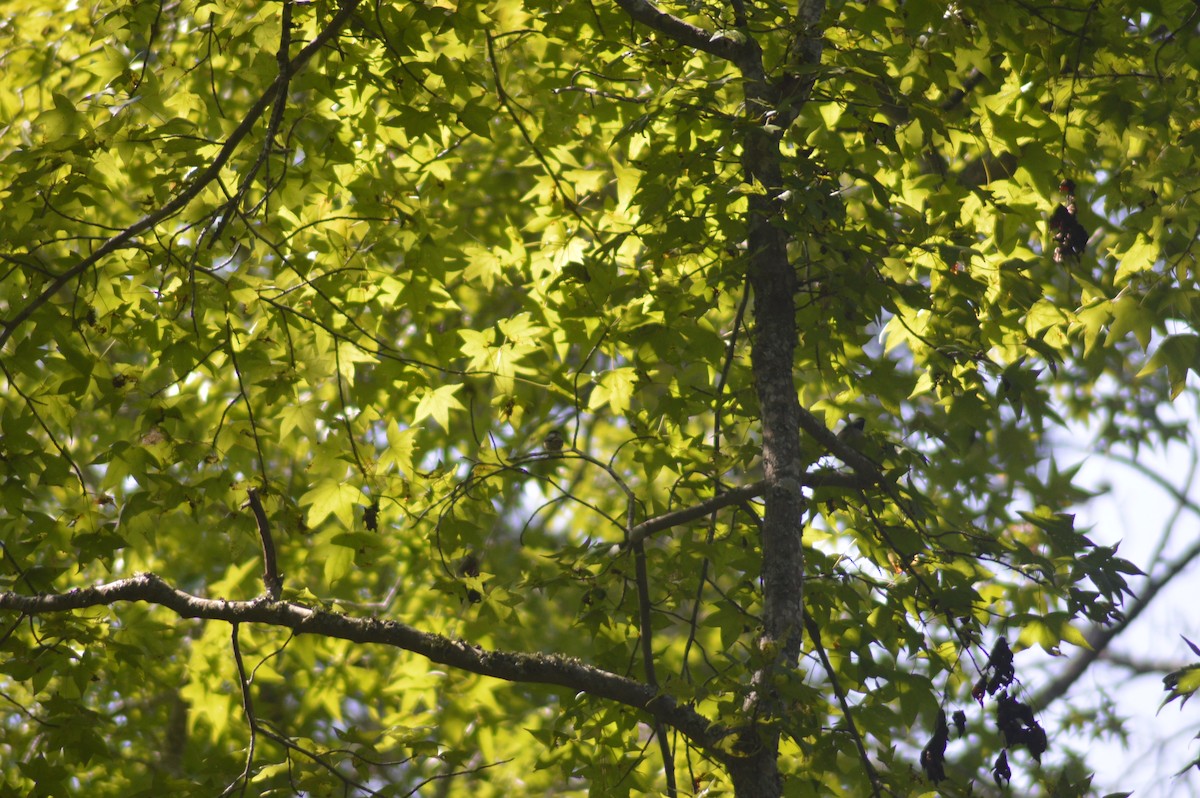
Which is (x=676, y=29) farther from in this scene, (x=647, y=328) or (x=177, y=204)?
(x=177, y=204)

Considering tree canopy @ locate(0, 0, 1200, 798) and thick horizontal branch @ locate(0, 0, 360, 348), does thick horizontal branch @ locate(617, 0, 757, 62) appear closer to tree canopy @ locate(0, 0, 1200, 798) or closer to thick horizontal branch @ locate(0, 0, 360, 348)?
tree canopy @ locate(0, 0, 1200, 798)

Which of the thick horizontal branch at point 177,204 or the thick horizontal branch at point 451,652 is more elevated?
the thick horizontal branch at point 177,204

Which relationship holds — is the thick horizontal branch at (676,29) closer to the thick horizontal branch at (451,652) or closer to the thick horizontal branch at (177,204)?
the thick horizontal branch at (177,204)

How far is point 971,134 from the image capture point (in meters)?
2.71

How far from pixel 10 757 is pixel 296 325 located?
288 cm

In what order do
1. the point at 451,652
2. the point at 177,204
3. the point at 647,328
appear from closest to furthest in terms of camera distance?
the point at 451,652 < the point at 177,204 < the point at 647,328

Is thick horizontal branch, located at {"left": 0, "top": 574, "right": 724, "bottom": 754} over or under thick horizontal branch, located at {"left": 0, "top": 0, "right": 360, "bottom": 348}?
under

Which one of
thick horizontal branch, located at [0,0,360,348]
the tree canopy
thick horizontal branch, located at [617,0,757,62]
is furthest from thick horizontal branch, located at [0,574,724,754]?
thick horizontal branch, located at [617,0,757,62]

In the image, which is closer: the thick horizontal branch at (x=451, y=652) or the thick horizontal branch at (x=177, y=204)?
the thick horizontal branch at (x=451, y=652)

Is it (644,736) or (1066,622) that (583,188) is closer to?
(1066,622)

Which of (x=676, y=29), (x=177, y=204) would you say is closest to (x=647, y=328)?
(x=676, y=29)

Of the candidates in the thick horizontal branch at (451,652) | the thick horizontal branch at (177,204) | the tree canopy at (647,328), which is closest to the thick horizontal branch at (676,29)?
the tree canopy at (647,328)

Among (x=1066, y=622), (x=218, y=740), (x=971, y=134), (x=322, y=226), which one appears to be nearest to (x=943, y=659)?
(x=1066, y=622)

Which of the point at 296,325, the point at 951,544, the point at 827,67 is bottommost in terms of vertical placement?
the point at 951,544
